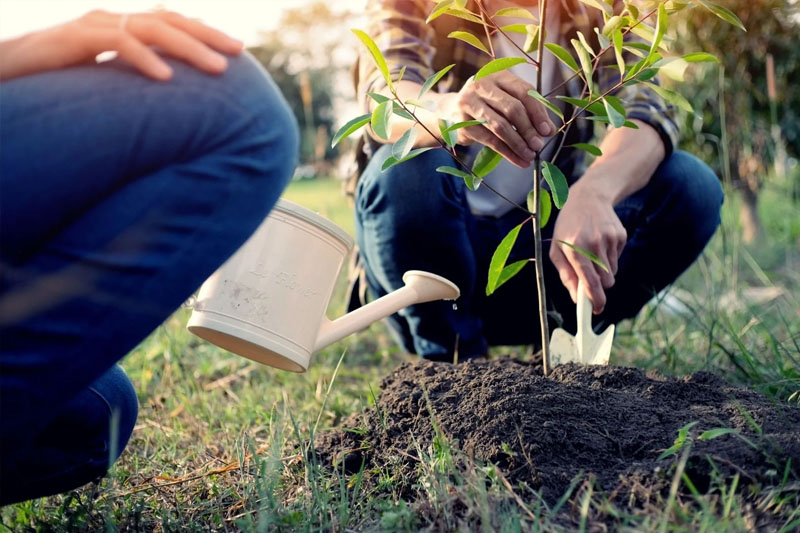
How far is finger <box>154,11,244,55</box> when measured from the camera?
2.95 feet

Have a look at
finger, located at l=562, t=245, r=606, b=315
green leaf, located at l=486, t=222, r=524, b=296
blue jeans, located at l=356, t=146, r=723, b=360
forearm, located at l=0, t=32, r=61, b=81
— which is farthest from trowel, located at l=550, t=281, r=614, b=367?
forearm, located at l=0, t=32, r=61, b=81

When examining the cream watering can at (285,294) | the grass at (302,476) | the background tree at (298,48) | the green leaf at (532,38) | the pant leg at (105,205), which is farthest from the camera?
the background tree at (298,48)

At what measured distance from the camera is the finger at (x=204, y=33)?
35.4 inches

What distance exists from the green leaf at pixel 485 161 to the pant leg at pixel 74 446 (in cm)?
72

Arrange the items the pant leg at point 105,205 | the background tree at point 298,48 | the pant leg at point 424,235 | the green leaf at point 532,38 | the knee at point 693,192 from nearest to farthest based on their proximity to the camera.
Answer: the pant leg at point 105,205, the green leaf at point 532,38, the pant leg at point 424,235, the knee at point 693,192, the background tree at point 298,48

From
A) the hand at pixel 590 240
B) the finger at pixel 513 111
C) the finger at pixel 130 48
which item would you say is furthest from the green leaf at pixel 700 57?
the finger at pixel 130 48

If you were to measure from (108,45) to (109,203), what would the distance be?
190 mm

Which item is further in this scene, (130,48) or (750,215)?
(750,215)

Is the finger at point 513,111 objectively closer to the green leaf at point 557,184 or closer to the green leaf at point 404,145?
the green leaf at point 557,184

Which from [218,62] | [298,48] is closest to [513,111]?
[218,62]

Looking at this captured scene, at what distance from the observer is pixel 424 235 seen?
1.71m

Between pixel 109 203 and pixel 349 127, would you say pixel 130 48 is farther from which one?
pixel 349 127

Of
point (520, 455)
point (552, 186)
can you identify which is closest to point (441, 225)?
point (552, 186)

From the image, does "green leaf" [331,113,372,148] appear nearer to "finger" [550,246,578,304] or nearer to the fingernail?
the fingernail
